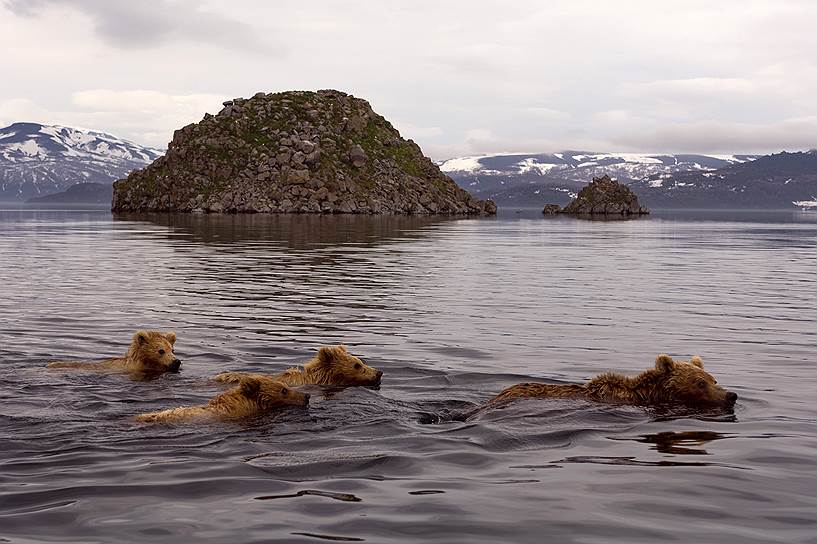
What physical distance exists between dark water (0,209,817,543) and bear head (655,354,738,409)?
21.0 inches

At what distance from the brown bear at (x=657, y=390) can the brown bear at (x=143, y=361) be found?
7.55 meters

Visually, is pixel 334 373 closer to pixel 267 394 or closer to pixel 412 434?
pixel 267 394

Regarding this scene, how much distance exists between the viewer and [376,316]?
94.2 feet

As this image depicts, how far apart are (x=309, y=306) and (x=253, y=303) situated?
2.29 meters

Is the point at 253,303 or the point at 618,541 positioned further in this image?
the point at 253,303

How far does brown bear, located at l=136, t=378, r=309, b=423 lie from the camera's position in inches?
535

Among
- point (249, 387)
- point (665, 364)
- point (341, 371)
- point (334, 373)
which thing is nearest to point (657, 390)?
point (665, 364)

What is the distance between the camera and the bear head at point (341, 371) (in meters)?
17.0

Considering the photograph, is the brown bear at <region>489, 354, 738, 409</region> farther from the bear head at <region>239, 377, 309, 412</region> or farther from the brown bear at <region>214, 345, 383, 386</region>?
the bear head at <region>239, 377, 309, 412</region>

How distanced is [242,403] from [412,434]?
10.1 feet

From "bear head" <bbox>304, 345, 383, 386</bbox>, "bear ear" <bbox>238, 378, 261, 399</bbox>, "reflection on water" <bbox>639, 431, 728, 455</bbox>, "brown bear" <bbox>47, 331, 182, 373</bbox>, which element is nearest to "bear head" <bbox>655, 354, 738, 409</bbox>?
"reflection on water" <bbox>639, 431, 728, 455</bbox>

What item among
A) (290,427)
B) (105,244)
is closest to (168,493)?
(290,427)

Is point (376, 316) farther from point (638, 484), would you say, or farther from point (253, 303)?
point (638, 484)

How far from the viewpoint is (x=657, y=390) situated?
15219mm
